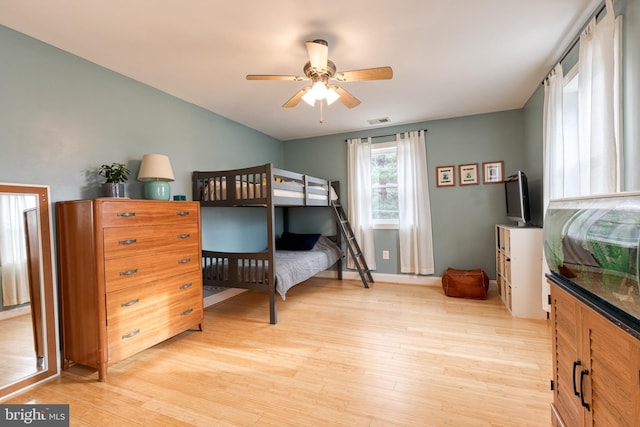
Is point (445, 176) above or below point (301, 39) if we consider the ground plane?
below

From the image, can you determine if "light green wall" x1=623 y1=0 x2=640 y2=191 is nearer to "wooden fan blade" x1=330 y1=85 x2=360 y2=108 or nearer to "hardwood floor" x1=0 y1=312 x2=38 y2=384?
"wooden fan blade" x1=330 y1=85 x2=360 y2=108

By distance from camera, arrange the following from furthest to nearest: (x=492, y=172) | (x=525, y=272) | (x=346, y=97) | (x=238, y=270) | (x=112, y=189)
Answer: (x=492, y=172), (x=238, y=270), (x=525, y=272), (x=346, y=97), (x=112, y=189)

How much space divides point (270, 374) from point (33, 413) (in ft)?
4.53

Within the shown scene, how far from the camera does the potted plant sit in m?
2.27

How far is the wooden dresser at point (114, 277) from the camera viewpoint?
76.4 inches

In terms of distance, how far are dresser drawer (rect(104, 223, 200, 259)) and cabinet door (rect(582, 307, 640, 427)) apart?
2647 millimetres

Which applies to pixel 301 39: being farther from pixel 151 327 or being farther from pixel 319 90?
Answer: pixel 151 327

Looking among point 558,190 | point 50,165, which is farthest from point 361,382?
point 50,165

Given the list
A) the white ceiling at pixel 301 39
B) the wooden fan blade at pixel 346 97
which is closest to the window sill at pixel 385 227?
the white ceiling at pixel 301 39

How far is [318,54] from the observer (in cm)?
193

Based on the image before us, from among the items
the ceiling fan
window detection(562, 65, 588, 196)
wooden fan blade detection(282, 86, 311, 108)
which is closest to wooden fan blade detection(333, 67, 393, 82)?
the ceiling fan

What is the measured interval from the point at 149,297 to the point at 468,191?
407 centimetres

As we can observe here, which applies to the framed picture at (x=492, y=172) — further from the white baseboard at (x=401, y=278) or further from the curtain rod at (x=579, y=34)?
the white baseboard at (x=401, y=278)

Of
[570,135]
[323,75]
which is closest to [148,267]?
[323,75]
